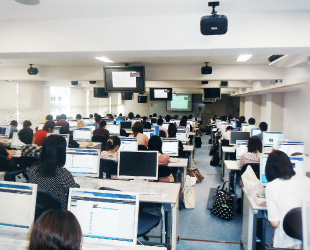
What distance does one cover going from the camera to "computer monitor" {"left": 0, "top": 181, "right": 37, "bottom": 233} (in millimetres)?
2090

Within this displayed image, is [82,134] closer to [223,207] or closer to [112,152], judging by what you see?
[112,152]

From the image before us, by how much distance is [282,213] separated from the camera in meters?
2.58

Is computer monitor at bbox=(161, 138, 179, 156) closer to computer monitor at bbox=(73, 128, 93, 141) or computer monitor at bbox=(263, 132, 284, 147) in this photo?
computer monitor at bbox=(263, 132, 284, 147)

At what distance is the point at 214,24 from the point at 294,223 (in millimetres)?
2078

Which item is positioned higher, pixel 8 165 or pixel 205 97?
pixel 205 97

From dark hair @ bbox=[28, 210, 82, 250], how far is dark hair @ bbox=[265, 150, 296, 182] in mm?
2141

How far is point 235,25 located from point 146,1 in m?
1.13

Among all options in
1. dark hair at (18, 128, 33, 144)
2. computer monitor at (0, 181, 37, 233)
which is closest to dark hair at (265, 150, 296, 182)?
computer monitor at (0, 181, 37, 233)

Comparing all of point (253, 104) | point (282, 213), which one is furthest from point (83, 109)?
point (282, 213)

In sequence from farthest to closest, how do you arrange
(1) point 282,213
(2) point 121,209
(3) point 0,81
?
(3) point 0,81 → (1) point 282,213 → (2) point 121,209

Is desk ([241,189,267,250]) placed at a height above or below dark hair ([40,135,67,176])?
below

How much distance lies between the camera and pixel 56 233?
3.88ft

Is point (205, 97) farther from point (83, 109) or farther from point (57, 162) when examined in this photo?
point (57, 162)

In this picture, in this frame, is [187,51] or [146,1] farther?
[187,51]
